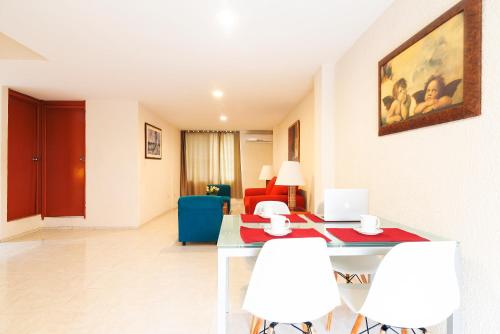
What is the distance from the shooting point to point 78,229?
514 centimetres

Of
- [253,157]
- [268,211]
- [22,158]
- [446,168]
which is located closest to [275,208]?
[268,211]

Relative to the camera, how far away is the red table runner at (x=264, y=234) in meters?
1.48

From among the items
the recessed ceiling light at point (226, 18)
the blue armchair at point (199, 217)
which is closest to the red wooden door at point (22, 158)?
the blue armchair at point (199, 217)

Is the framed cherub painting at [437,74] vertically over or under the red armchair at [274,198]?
over

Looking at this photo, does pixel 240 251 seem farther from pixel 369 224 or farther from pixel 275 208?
pixel 275 208

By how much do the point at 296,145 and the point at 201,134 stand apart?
4461 millimetres

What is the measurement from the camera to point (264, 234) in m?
1.58

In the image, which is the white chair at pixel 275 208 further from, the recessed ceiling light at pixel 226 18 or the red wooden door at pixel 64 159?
the red wooden door at pixel 64 159

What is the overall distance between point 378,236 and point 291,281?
66 cm

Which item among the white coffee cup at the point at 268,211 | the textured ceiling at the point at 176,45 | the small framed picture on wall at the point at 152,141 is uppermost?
the textured ceiling at the point at 176,45

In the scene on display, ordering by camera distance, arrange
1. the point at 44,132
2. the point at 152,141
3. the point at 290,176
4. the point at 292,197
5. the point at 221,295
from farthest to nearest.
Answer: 1. the point at 152,141
2. the point at 44,132
3. the point at 292,197
4. the point at 290,176
5. the point at 221,295

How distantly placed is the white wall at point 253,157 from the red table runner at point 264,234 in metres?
7.21

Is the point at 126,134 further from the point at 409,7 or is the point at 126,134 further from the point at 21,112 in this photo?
the point at 409,7

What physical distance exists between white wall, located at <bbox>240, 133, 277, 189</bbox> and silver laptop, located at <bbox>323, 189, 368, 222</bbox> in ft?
22.9
